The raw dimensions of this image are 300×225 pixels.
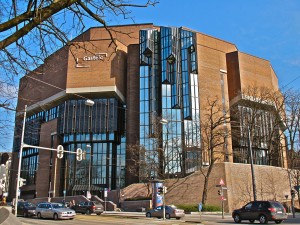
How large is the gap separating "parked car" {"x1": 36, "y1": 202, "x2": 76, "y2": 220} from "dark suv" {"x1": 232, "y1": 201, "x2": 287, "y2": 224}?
42.3 feet

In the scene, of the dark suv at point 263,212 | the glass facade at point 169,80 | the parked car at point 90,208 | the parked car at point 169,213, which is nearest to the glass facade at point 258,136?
the glass facade at point 169,80

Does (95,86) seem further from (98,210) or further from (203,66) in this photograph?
(98,210)

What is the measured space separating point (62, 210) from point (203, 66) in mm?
45896

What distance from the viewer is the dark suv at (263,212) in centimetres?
2238

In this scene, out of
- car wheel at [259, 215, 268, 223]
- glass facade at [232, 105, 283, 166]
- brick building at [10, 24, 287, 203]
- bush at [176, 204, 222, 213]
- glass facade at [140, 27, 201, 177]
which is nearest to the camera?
car wheel at [259, 215, 268, 223]

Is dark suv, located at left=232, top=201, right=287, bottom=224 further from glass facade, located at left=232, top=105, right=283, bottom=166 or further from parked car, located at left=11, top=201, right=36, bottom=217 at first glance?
glass facade, located at left=232, top=105, right=283, bottom=166

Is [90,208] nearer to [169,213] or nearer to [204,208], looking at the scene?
[169,213]

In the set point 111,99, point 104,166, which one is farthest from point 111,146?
point 111,99

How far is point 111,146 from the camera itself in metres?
65.9

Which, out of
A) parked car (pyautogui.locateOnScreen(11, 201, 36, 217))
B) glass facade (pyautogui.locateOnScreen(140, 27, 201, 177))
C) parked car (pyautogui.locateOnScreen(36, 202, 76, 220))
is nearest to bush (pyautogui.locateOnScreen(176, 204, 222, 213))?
parked car (pyautogui.locateOnScreen(36, 202, 76, 220))

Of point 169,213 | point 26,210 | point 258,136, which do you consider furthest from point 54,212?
point 258,136

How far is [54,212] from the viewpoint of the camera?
27281 mm

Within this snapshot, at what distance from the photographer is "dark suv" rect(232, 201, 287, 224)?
73.4ft

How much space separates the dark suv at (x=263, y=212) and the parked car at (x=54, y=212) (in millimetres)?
12894
